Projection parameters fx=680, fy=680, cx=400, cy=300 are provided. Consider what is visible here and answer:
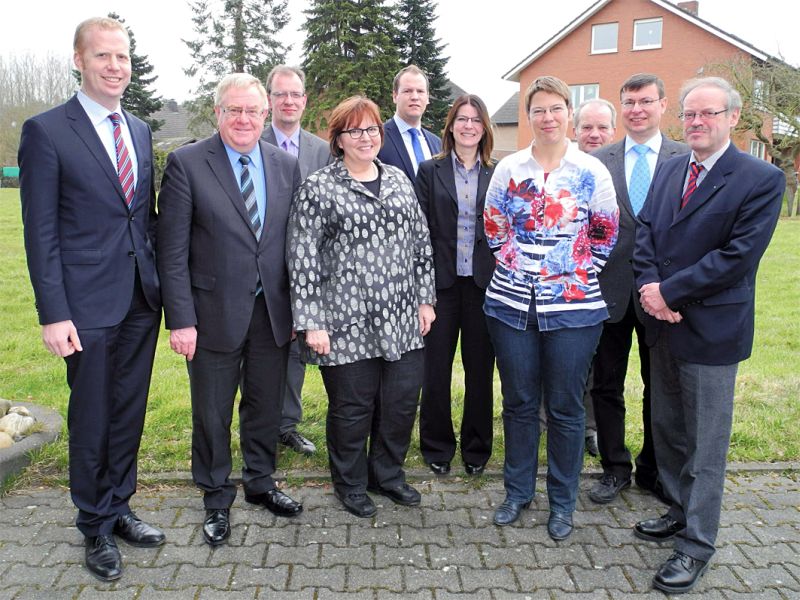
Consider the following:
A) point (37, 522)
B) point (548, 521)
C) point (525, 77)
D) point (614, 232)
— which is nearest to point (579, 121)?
point (614, 232)

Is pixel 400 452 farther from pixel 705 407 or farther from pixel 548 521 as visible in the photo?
pixel 705 407

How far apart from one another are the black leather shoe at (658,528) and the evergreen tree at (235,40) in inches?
1272

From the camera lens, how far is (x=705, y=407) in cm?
329

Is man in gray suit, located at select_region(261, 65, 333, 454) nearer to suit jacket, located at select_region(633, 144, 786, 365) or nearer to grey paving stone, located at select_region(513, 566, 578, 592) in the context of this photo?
grey paving stone, located at select_region(513, 566, 578, 592)

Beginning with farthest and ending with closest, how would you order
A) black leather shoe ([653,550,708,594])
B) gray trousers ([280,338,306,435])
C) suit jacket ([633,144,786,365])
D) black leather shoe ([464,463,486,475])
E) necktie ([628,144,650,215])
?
gray trousers ([280,338,306,435]) → black leather shoe ([464,463,486,475]) → necktie ([628,144,650,215]) → black leather shoe ([653,550,708,594]) → suit jacket ([633,144,786,365])

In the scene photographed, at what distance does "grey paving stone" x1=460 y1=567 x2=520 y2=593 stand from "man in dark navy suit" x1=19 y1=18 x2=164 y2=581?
63.5 inches

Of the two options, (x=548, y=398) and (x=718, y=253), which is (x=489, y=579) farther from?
(x=718, y=253)

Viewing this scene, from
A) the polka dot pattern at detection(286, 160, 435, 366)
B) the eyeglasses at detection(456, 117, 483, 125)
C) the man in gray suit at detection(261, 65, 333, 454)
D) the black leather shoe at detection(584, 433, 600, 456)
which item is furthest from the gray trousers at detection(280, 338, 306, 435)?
the black leather shoe at detection(584, 433, 600, 456)

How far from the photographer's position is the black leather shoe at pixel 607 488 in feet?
13.4

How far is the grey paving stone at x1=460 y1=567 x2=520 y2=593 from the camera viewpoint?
3.23 metres

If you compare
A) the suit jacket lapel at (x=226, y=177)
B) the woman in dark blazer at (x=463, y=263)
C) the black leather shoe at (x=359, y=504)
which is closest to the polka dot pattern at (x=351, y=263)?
the suit jacket lapel at (x=226, y=177)

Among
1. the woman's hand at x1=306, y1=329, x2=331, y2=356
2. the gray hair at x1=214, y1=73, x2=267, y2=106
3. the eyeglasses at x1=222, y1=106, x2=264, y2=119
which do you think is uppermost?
the gray hair at x1=214, y1=73, x2=267, y2=106

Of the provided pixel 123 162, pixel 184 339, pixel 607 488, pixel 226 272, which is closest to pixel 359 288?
pixel 226 272

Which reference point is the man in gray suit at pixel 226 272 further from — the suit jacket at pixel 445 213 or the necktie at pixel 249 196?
the suit jacket at pixel 445 213
